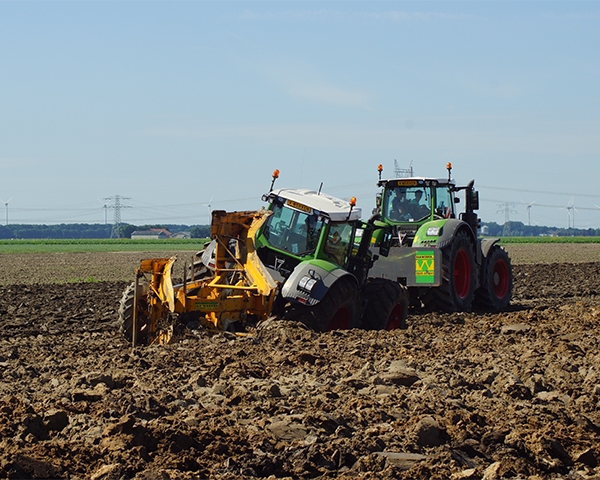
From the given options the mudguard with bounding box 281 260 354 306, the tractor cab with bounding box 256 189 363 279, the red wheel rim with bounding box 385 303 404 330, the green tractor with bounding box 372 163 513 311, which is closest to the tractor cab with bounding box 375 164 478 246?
the green tractor with bounding box 372 163 513 311

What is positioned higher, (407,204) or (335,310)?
(407,204)

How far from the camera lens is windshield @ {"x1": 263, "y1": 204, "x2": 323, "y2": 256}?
38.4 ft

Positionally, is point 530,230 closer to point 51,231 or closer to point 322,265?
point 51,231

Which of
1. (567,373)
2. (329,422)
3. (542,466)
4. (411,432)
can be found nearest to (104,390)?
(329,422)

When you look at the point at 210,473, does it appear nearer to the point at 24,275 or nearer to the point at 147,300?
the point at 147,300

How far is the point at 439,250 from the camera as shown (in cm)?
1452

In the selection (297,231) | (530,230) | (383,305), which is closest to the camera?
(297,231)

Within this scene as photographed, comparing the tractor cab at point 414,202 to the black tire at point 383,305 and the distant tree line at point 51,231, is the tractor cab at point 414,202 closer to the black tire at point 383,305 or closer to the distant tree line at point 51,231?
the black tire at point 383,305

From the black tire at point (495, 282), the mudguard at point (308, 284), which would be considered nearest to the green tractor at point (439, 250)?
the black tire at point (495, 282)

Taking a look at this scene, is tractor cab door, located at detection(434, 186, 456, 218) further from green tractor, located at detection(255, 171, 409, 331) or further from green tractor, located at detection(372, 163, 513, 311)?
green tractor, located at detection(255, 171, 409, 331)

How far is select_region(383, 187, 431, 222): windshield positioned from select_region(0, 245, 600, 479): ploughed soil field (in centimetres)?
462

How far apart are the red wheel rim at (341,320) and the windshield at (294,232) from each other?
859mm

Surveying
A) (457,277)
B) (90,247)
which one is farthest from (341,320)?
(90,247)

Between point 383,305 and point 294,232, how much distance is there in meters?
1.58
